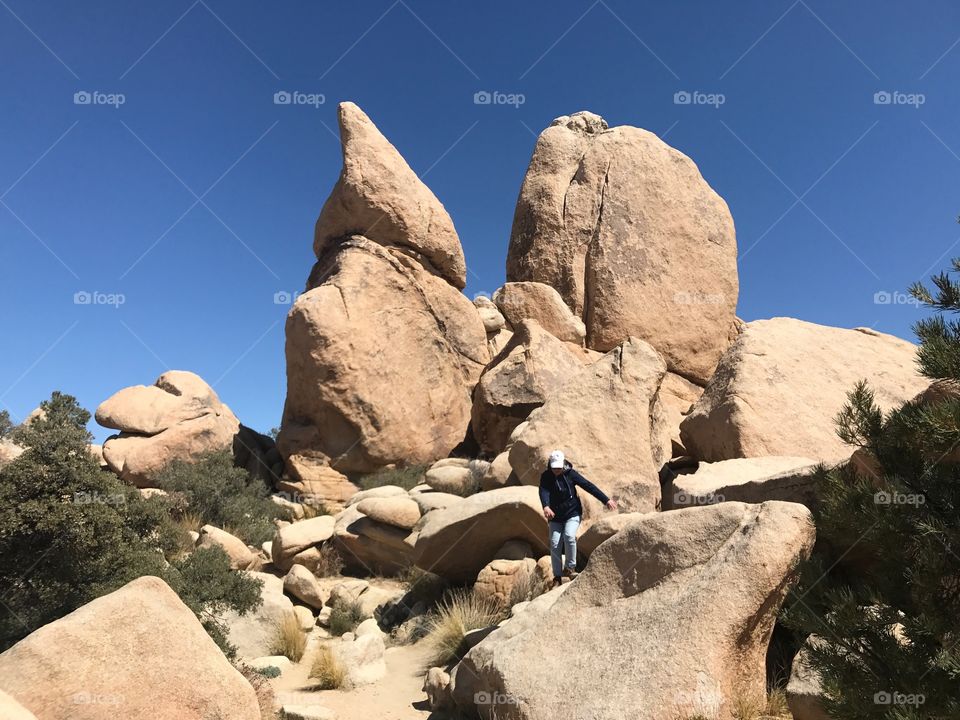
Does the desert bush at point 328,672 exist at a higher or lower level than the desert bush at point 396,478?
lower

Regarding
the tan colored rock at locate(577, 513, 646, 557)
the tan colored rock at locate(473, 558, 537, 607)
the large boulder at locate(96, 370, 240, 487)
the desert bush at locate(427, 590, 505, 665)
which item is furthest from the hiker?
the large boulder at locate(96, 370, 240, 487)

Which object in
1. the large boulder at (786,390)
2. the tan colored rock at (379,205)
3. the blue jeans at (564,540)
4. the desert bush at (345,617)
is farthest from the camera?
the tan colored rock at (379,205)

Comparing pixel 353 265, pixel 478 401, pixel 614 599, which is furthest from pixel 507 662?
pixel 353 265

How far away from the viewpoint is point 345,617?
10938mm

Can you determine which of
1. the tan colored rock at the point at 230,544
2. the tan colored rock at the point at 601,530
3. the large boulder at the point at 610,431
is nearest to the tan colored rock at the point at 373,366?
the tan colored rock at the point at 230,544

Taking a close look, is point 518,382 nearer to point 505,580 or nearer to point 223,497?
point 505,580

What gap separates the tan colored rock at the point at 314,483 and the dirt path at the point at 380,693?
26.7 feet

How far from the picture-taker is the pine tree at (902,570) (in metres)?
3.60

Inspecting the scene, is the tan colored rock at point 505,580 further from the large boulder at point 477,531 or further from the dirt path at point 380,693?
the dirt path at point 380,693

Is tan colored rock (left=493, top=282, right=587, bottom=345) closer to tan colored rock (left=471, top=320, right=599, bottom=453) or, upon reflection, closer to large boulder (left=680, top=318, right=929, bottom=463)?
tan colored rock (left=471, top=320, right=599, bottom=453)

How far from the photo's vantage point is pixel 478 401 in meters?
17.2

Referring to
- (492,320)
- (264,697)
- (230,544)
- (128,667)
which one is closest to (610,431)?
(264,697)

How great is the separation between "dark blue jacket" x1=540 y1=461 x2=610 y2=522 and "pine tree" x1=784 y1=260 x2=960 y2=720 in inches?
176

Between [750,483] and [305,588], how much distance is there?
7.30 m
